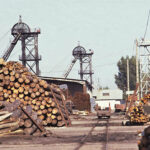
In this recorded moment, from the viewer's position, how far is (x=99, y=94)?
360 ft

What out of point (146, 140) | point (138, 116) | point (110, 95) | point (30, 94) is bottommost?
point (138, 116)

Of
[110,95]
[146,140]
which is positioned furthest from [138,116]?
[110,95]

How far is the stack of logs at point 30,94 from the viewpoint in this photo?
2502cm

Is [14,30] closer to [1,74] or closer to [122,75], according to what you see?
[1,74]

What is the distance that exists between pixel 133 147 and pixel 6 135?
23.0 ft

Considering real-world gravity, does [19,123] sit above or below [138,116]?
above

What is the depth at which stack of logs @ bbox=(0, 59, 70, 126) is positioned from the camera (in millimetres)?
25016

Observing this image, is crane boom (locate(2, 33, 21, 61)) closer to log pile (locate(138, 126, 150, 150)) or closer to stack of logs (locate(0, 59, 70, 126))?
stack of logs (locate(0, 59, 70, 126))

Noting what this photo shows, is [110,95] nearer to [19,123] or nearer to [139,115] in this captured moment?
[139,115]

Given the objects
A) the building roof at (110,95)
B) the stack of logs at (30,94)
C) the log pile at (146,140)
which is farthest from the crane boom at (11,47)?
the log pile at (146,140)

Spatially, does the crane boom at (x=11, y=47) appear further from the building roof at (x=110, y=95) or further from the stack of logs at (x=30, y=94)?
the stack of logs at (x=30, y=94)

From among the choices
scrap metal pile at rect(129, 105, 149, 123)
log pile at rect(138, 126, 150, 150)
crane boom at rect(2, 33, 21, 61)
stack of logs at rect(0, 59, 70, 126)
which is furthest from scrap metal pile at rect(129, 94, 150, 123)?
crane boom at rect(2, 33, 21, 61)

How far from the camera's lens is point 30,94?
84.1 feet

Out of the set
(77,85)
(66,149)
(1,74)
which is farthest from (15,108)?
(77,85)
